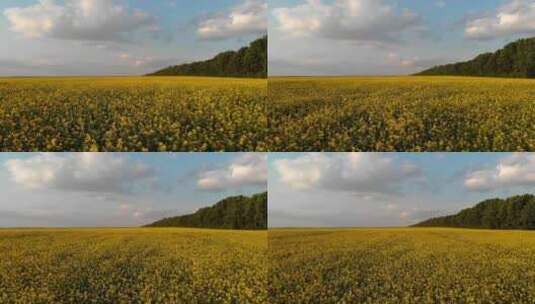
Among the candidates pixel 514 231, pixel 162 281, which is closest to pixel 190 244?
pixel 162 281

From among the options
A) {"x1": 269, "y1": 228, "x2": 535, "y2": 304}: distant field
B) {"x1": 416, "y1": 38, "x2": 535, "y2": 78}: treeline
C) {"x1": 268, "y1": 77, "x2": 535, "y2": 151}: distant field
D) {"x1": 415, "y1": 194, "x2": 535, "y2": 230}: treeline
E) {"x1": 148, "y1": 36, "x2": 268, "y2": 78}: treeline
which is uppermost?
{"x1": 416, "y1": 38, "x2": 535, "y2": 78}: treeline

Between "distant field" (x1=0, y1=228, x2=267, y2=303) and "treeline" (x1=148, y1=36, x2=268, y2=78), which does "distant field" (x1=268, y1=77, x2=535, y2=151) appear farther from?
"distant field" (x1=0, y1=228, x2=267, y2=303)

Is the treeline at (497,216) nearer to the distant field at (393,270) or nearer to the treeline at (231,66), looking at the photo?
the distant field at (393,270)

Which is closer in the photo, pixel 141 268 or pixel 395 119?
pixel 141 268

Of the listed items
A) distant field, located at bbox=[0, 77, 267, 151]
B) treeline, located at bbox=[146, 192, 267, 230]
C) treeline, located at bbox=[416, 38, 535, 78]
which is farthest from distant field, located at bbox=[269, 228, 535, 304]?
treeline, located at bbox=[416, 38, 535, 78]

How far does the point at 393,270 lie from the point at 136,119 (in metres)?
6.04

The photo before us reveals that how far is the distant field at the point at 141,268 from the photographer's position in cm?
1388

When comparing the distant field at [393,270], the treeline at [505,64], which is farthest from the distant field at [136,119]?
the treeline at [505,64]

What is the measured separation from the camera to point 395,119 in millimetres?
15555

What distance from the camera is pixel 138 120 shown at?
49.0ft

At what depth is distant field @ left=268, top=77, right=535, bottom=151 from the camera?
14.9 meters

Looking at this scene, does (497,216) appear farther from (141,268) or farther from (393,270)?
(141,268)

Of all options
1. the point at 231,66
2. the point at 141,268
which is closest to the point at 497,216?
the point at 231,66

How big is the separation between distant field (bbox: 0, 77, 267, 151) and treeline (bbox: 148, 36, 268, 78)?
61.9 inches
